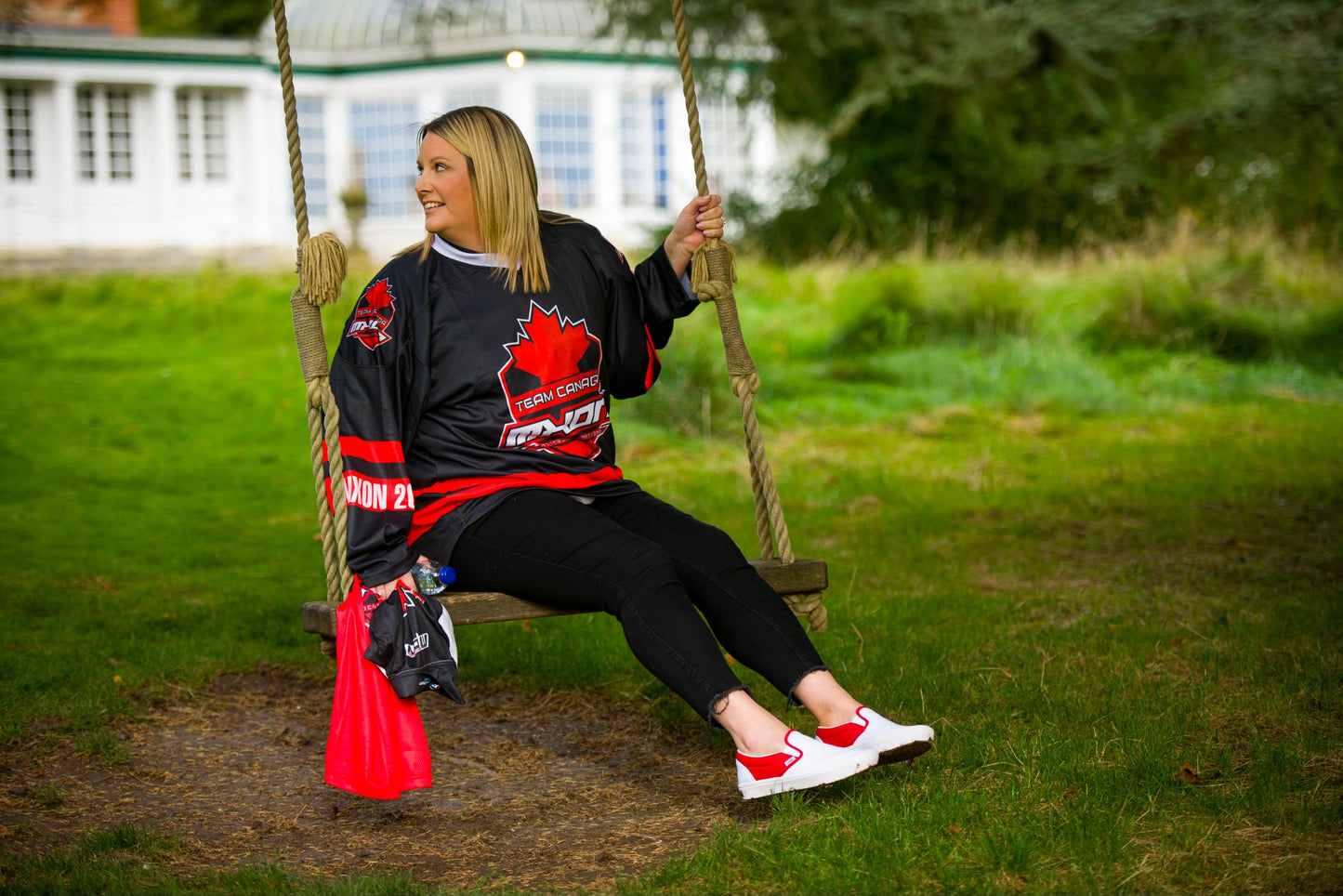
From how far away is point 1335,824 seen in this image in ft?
9.74

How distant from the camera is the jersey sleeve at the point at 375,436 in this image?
3145 millimetres

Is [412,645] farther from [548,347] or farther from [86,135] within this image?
[86,135]

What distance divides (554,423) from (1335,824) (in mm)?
2001

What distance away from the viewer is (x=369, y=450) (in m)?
3.19

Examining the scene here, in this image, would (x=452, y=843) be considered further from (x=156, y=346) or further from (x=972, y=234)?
(x=972, y=234)

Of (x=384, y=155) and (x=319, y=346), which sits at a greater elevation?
(x=384, y=155)

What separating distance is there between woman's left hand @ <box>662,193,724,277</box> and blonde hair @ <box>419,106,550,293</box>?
1.36ft

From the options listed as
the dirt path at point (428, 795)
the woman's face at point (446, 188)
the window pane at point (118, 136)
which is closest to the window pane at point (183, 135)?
the window pane at point (118, 136)

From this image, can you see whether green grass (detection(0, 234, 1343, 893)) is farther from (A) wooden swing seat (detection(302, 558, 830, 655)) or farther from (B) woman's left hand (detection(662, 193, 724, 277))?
(B) woman's left hand (detection(662, 193, 724, 277))

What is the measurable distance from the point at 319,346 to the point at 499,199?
0.60 metres

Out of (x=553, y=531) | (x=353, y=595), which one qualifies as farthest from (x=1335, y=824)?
(x=353, y=595)

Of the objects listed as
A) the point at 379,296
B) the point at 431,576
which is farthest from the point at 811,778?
the point at 379,296

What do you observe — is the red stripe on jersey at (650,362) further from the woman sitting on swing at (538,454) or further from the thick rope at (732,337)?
the thick rope at (732,337)

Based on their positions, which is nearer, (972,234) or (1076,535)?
(1076,535)
